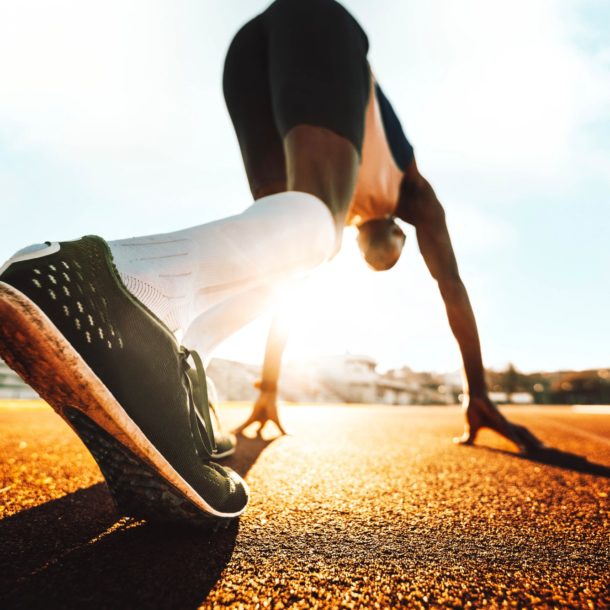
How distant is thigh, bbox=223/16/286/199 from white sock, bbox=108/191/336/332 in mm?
704

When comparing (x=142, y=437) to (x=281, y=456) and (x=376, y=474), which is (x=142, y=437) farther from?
(x=281, y=456)

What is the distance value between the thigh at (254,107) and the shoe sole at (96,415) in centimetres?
110

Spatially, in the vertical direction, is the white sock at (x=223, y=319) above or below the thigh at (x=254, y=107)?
below

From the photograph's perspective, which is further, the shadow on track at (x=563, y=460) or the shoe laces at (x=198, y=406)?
the shadow on track at (x=563, y=460)

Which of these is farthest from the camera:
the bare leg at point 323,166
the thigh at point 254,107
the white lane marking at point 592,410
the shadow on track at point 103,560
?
the white lane marking at point 592,410

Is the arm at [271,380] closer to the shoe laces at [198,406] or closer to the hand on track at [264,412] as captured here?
the hand on track at [264,412]

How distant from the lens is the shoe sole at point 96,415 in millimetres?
384

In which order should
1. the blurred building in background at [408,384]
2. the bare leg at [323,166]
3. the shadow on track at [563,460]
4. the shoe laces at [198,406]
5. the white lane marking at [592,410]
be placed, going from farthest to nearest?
the blurred building in background at [408,384] → the white lane marking at [592,410] → the shadow on track at [563,460] → the bare leg at [323,166] → the shoe laces at [198,406]

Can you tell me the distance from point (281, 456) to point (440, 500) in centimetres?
54

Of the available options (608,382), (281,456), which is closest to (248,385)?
A: (281,456)

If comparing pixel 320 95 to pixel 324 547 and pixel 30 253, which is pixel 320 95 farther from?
pixel 324 547

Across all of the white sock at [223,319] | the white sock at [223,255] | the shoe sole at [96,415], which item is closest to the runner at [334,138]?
the white sock at [223,255]

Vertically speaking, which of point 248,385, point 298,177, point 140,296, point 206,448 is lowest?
point 248,385

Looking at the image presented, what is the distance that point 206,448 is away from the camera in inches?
20.7
